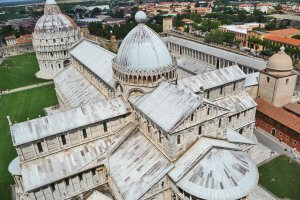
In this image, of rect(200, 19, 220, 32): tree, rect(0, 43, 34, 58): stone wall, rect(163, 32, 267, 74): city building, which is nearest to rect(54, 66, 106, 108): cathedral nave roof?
rect(163, 32, 267, 74): city building

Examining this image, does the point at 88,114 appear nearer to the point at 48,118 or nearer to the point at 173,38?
the point at 48,118

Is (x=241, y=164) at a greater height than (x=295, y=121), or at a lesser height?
greater

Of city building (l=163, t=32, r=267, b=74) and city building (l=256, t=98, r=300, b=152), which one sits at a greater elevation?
city building (l=163, t=32, r=267, b=74)

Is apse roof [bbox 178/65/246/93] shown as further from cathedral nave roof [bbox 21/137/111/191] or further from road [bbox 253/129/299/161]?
cathedral nave roof [bbox 21/137/111/191]

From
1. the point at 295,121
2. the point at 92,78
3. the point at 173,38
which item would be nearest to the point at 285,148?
the point at 295,121

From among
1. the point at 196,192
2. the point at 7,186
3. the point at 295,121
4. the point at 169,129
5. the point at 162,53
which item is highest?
the point at 162,53

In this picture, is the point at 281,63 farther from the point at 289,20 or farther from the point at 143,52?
the point at 289,20
